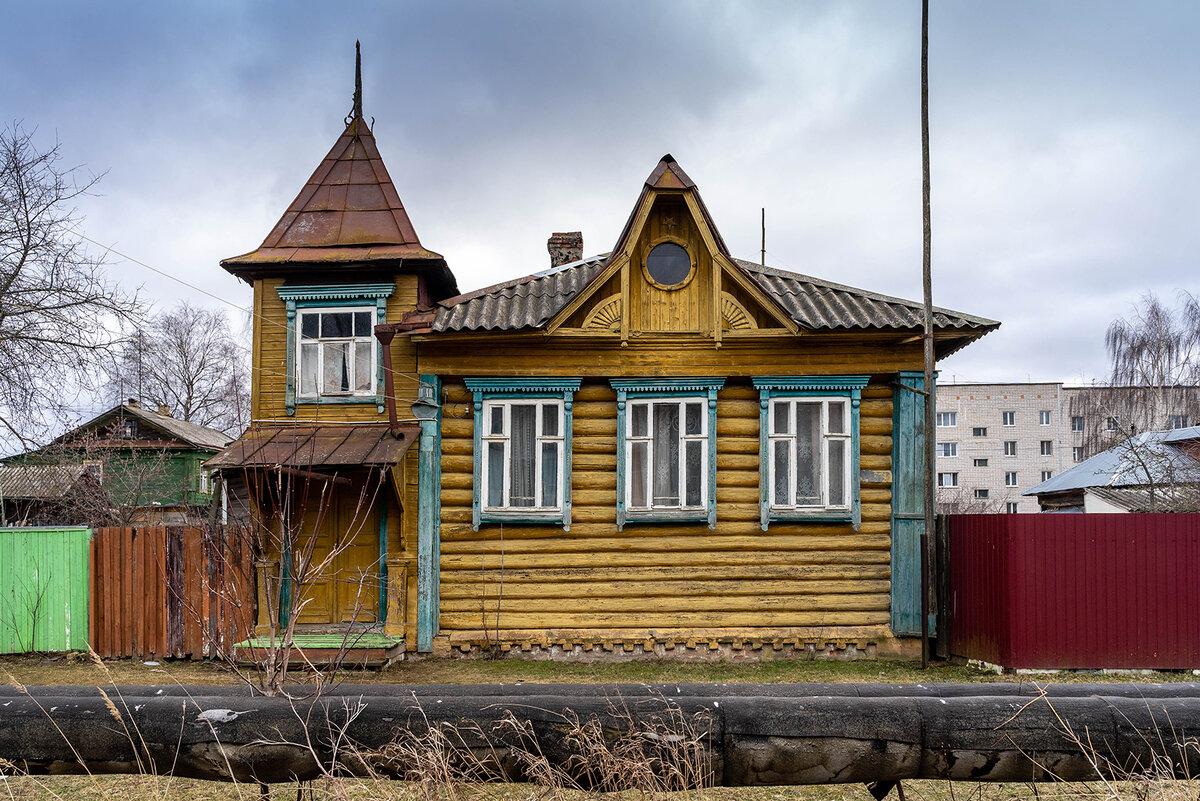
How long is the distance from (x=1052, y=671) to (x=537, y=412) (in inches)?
276

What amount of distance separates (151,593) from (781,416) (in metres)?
8.88

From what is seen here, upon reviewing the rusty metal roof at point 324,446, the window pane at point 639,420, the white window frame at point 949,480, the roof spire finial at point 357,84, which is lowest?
the white window frame at point 949,480

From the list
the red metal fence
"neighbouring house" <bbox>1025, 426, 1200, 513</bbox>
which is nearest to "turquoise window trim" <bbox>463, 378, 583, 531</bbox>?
the red metal fence

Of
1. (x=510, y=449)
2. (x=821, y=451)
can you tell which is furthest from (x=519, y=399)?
(x=821, y=451)

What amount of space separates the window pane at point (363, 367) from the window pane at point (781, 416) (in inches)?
226

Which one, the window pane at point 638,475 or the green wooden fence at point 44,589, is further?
the green wooden fence at point 44,589

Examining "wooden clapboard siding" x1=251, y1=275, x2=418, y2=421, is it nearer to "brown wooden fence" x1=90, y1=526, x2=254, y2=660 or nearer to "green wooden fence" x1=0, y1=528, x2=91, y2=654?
"brown wooden fence" x1=90, y1=526, x2=254, y2=660

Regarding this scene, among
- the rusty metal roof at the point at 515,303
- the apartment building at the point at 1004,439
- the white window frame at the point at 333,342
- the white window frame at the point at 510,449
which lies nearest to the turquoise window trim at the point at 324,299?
the white window frame at the point at 333,342

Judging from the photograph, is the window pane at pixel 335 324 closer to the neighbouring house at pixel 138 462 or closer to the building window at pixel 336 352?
the building window at pixel 336 352

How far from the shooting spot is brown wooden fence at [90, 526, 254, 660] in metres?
10.4

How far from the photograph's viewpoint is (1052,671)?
30.0 ft

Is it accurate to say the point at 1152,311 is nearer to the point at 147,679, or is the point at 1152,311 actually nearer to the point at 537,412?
the point at 537,412

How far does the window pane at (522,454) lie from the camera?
1037 centimetres

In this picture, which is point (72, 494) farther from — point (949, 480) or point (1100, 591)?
point (949, 480)
